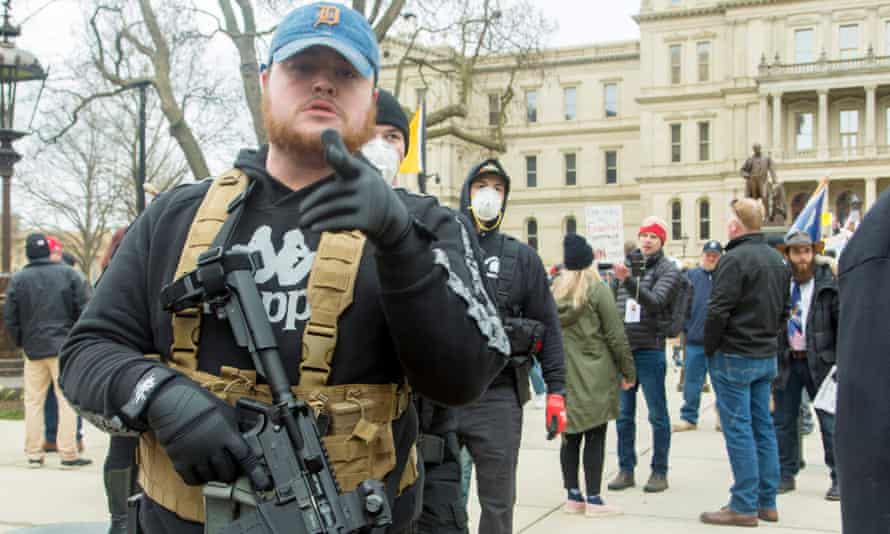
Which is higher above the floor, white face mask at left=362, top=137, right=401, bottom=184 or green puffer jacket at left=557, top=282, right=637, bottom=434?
white face mask at left=362, top=137, right=401, bottom=184

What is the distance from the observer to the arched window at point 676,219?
63.9 metres

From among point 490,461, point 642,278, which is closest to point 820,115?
point 642,278

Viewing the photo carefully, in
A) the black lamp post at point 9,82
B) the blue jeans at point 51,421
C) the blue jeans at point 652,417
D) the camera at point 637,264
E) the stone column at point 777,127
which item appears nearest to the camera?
the blue jeans at point 652,417

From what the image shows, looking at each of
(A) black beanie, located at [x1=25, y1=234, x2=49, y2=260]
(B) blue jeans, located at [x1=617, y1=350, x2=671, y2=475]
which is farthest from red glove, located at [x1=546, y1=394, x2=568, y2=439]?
(A) black beanie, located at [x1=25, y1=234, x2=49, y2=260]

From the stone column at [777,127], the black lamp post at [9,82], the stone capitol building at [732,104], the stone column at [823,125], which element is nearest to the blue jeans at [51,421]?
the black lamp post at [9,82]

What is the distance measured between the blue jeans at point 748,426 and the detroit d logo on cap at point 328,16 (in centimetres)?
506

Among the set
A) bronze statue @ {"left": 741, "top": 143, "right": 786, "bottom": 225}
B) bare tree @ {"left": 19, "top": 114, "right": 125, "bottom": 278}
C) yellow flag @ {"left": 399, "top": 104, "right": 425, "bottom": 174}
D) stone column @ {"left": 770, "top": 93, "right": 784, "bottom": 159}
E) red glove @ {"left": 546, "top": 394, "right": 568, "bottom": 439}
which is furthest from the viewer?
stone column @ {"left": 770, "top": 93, "right": 784, "bottom": 159}

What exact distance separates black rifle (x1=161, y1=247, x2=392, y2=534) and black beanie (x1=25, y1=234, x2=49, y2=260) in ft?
24.2

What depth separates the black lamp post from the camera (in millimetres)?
11562

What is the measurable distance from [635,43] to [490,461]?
6873cm

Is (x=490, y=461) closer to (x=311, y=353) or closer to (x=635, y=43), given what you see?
(x=311, y=353)

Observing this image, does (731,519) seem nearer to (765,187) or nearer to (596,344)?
(596,344)

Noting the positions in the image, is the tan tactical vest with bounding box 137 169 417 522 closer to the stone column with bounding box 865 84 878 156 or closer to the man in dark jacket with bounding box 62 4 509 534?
the man in dark jacket with bounding box 62 4 509 534

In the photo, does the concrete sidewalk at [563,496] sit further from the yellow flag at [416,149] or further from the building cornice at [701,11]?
the building cornice at [701,11]
